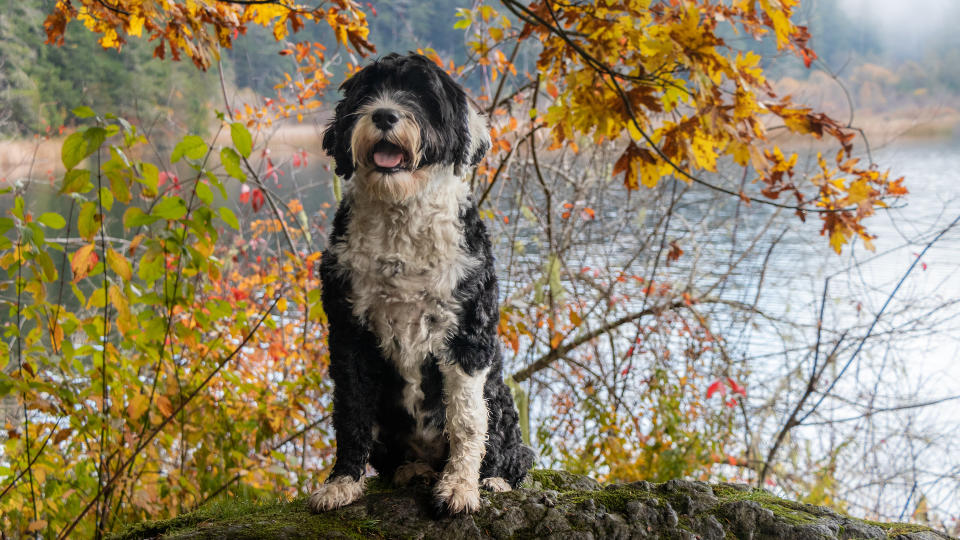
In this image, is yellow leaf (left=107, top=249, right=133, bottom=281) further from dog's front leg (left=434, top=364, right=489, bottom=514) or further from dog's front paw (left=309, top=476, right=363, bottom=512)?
dog's front leg (left=434, top=364, right=489, bottom=514)

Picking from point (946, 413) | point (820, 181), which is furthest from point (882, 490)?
point (820, 181)

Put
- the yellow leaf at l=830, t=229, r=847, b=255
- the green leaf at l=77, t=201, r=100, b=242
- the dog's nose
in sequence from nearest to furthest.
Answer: the dog's nose
the green leaf at l=77, t=201, r=100, b=242
the yellow leaf at l=830, t=229, r=847, b=255

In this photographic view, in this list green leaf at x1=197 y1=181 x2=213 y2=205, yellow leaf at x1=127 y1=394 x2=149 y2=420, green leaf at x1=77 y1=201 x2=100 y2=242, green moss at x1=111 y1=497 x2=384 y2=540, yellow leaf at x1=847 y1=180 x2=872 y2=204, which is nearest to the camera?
green moss at x1=111 y1=497 x2=384 y2=540

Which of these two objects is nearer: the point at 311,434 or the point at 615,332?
the point at 311,434

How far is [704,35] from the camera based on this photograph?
2.37 metres

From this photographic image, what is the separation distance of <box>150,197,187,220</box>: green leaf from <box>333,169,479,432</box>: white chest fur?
66 cm

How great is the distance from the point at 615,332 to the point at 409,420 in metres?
4.09

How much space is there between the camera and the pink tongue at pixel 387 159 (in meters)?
2.11

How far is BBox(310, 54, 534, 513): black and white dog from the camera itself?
7.10 ft

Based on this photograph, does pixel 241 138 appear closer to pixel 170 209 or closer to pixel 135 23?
pixel 170 209

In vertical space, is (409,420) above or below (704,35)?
below

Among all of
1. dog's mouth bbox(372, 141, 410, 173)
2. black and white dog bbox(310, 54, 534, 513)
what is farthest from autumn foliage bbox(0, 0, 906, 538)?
dog's mouth bbox(372, 141, 410, 173)

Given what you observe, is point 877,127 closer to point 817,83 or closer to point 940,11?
point 817,83

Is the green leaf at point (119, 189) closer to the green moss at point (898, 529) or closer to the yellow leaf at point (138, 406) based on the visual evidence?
the yellow leaf at point (138, 406)
